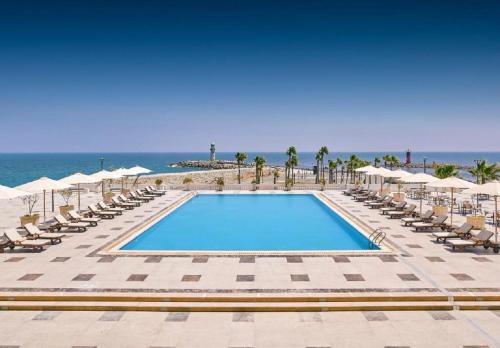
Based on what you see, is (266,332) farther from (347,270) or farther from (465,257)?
(465,257)

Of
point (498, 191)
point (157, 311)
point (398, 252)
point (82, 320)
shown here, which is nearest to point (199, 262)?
point (157, 311)

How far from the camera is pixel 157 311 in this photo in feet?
28.6

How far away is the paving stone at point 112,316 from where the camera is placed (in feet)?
27.3

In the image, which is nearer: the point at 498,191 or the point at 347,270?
the point at 347,270

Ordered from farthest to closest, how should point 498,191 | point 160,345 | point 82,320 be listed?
point 498,191 < point 82,320 < point 160,345

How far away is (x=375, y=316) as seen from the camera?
8.43 metres

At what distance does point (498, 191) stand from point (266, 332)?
10.6 metres

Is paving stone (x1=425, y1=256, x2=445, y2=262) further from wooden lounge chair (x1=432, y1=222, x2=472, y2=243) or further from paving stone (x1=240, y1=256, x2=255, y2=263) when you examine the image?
paving stone (x1=240, y1=256, x2=255, y2=263)

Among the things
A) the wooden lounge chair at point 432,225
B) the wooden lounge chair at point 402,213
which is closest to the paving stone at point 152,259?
the wooden lounge chair at point 432,225

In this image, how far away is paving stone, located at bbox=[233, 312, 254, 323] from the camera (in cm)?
827

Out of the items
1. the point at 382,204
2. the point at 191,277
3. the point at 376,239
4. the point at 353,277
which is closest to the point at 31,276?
the point at 191,277

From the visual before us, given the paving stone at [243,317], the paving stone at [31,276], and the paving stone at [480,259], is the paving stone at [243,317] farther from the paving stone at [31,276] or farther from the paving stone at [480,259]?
the paving stone at [480,259]

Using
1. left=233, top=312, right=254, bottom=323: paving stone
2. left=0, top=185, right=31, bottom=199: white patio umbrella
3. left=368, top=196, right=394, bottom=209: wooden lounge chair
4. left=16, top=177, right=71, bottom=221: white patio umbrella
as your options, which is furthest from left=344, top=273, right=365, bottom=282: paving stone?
left=368, top=196, right=394, bottom=209: wooden lounge chair

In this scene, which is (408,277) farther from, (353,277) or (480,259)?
(480,259)
